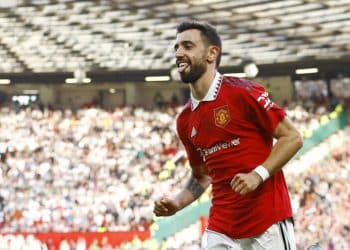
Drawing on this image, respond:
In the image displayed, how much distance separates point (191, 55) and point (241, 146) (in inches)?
20.0

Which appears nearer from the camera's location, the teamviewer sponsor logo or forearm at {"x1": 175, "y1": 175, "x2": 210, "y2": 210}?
the teamviewer sponsor logo

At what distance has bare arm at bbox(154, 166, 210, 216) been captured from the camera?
12.6 ft

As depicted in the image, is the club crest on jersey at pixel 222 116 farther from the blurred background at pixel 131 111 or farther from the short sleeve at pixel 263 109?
the blurred background at pixel 131 111

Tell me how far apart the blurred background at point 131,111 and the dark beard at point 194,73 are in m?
11.4

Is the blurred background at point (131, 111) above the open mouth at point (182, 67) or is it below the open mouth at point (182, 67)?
below

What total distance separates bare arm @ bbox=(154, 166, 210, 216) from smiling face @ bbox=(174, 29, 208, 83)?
722mm

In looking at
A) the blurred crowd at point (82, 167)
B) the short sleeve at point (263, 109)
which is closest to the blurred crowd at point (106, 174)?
the blurred crowd at point (82, 167)

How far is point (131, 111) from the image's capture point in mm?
24438

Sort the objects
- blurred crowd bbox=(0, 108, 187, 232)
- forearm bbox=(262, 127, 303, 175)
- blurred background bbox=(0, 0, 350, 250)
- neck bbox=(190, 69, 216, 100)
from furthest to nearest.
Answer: blurred crowd bbox=(0, 108, 187, 232)
blurred background bbox=(0, 0, 350, 250)
neck bbox=(190, 69, 216, 100)
forearm bbox=(262, 127, 303, 175)

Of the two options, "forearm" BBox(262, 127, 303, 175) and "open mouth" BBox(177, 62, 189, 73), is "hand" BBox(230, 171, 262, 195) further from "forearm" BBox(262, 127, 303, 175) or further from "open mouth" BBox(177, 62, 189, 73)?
"open mouth" BBox(177, 62, 189, 73)

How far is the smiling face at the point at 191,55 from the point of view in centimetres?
349

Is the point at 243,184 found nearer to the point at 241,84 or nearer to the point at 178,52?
the point at 241,84

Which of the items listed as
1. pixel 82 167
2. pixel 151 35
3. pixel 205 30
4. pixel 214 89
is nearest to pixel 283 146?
pixel 214 89

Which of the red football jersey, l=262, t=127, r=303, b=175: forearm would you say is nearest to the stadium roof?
the red football jersey
